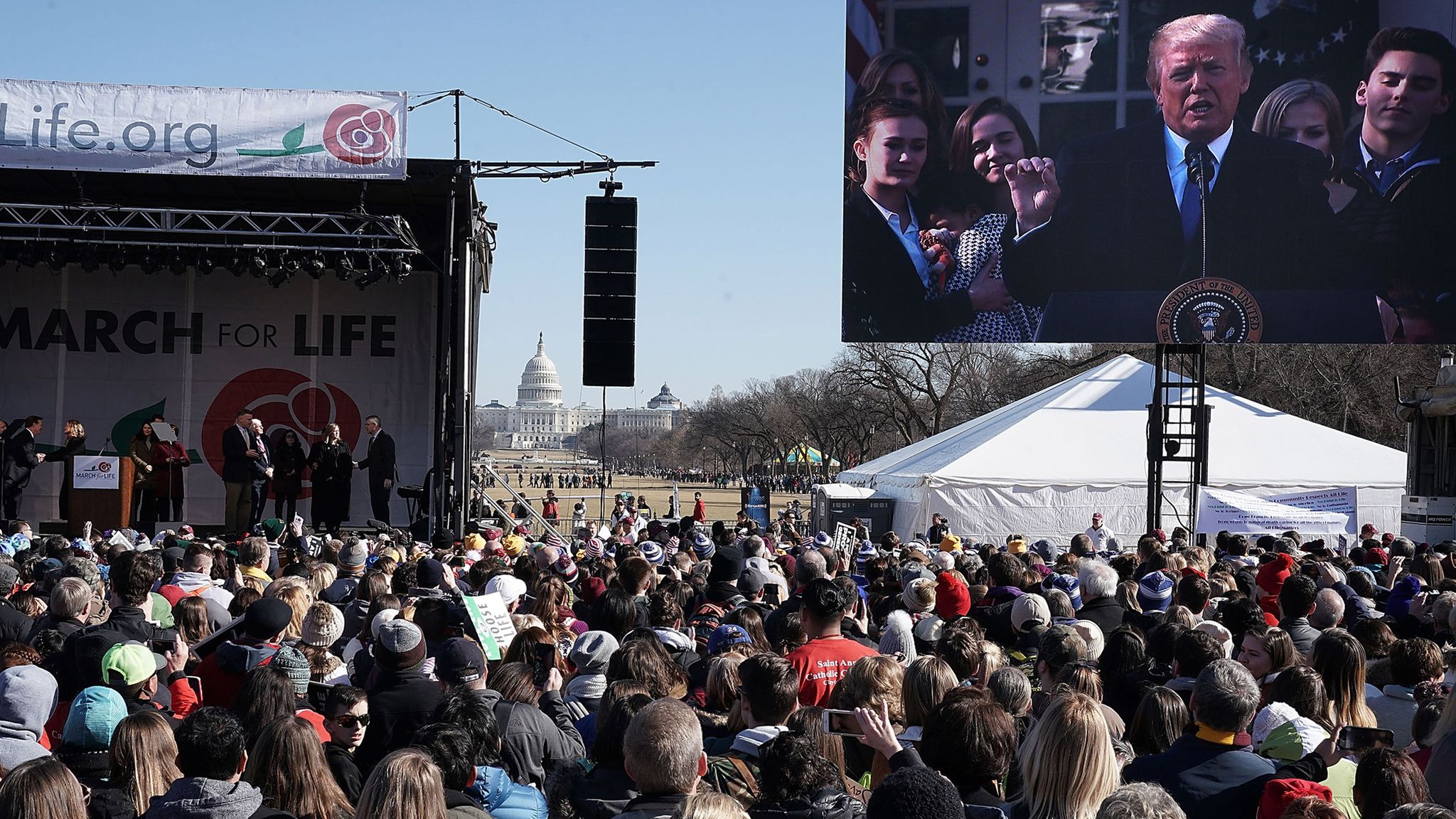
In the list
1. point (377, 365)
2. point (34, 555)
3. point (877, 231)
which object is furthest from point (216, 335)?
point (34, 555)

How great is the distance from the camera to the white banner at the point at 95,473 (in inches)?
659

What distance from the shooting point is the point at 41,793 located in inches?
133

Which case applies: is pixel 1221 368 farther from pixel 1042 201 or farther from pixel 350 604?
pixel 350 604

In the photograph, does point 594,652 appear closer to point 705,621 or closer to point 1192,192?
point 705,621

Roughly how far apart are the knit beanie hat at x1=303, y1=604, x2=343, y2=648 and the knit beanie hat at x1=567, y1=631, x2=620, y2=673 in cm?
149

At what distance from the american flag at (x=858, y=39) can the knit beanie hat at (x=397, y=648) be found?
1667cm

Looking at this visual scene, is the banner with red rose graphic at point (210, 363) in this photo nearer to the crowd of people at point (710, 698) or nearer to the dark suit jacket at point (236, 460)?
the dark suit jacket at point (236, 460)

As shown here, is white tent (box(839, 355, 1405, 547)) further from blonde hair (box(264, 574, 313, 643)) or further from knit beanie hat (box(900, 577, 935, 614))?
blonde hair (box(264, 574, 313, 643))

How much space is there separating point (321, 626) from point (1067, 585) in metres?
5.19

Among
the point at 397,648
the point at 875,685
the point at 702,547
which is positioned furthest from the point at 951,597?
the point at 702,547

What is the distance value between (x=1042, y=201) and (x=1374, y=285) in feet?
16.2

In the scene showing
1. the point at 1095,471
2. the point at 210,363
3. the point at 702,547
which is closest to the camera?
the point at 702,547

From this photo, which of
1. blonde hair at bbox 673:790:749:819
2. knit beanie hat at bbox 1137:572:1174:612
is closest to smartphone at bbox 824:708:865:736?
blonde hair at bbox 673:790:749:819

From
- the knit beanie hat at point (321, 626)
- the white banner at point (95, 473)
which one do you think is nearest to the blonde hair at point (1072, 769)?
the knit beanie hat at point (321, 626)
